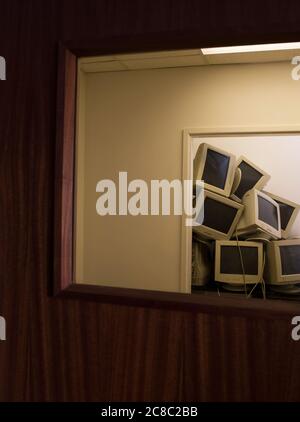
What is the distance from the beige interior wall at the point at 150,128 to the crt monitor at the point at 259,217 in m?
0.38

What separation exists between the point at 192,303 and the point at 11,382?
1.52ft

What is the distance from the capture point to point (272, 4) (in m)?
0.72

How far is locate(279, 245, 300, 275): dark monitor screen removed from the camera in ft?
6.75

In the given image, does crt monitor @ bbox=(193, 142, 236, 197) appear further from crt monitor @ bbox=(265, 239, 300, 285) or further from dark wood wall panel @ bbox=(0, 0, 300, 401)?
dark wood wall panel @ bbox=(0, 0, 300, 401)

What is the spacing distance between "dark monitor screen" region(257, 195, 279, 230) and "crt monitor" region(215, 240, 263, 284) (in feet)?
0.44

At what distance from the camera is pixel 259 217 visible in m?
2.07

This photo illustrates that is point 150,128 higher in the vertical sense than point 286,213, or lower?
higher

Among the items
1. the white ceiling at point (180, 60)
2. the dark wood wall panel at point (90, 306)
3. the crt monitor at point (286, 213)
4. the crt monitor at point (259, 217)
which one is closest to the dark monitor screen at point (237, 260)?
the crt monitor at point (259, 217)

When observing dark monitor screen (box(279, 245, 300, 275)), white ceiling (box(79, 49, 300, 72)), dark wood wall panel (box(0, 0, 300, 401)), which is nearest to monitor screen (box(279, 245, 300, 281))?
dark monitor screen (box(279, 245, 300, 275))

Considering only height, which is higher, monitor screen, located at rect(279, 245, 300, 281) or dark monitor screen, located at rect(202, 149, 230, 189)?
dark monitor screen, located at rect(202, 149, 230, 189)

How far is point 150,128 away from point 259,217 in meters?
0.82

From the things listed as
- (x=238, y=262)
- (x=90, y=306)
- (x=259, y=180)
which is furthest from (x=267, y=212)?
(x=90, y=306)

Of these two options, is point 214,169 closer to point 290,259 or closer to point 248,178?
point 248,178

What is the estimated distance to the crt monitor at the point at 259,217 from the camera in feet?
6.75
